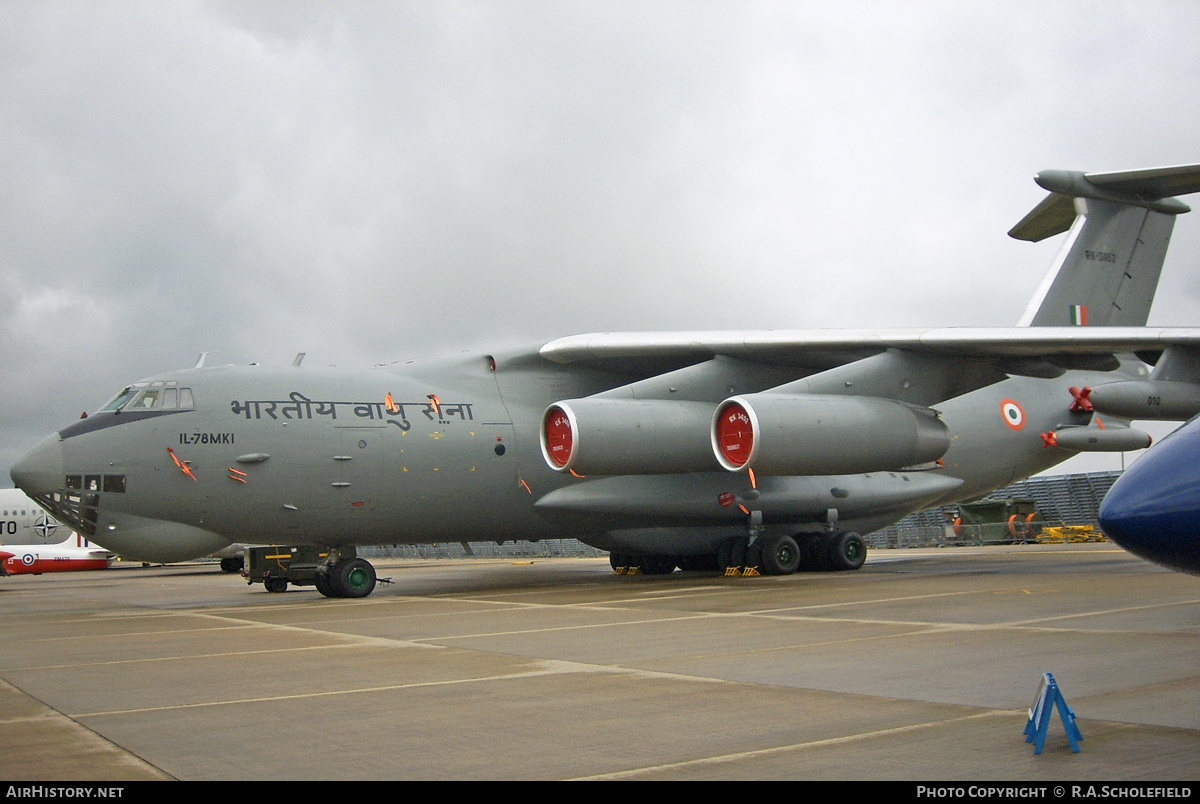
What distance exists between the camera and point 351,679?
6273mm

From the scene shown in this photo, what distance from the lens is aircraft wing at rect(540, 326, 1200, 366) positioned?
1305 centimetres

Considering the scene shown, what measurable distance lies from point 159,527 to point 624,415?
5564mm

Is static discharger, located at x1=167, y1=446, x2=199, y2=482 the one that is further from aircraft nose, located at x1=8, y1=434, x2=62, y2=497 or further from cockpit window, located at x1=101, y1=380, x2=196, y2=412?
aircraft nose, located at x1=8, y1=434, x2=62, y2=497

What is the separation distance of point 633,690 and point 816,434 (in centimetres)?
788

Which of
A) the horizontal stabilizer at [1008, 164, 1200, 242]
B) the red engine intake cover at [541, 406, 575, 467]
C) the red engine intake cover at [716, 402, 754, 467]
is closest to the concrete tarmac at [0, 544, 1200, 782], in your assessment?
the red engine intake cover at [716, 402, 754, 467]

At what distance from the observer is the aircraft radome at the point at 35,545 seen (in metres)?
32.0

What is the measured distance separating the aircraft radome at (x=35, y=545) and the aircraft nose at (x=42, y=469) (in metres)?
18.4

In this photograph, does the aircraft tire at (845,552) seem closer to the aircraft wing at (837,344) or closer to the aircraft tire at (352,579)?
the aircraft wing at (837,344)

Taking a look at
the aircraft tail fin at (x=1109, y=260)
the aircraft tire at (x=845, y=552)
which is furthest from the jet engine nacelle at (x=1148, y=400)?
the aircraft tire at (x=845, y=552)

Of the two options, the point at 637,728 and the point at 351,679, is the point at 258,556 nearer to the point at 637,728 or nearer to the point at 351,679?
the point at 351,679

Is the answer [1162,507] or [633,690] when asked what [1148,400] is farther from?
[1162,507]

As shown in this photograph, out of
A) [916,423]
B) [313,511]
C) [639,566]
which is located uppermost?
[916,423]

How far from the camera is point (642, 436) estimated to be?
13211mm
